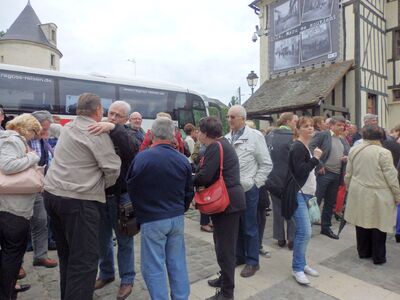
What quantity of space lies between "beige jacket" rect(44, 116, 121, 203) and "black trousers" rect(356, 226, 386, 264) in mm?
3490

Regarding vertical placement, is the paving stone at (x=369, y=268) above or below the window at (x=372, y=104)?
below

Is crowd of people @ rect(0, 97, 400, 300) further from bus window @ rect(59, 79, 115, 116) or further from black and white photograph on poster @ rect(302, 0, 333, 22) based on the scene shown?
black and white photograph on poster @ rect(302, 0, 333, 22)

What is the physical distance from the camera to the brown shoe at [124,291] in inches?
126

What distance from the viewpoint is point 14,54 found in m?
38.3

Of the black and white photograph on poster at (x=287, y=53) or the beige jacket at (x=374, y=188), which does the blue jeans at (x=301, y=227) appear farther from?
the black and white photograph on poster at (x=287, y=53)

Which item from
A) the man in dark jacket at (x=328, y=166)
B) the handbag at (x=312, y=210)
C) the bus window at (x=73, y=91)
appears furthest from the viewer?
the bus window at (x=73, y=91)

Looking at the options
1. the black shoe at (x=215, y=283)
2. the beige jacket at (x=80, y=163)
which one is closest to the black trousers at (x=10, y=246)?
the beige jacket at (x=80, y=163)

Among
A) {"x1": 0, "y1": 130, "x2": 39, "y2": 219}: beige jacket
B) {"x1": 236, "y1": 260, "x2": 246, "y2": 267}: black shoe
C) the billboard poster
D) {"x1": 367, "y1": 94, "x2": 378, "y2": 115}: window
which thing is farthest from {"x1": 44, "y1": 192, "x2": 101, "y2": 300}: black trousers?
{"x1": 367, "y1": 94, "x2": 378, "y2": 115}: window

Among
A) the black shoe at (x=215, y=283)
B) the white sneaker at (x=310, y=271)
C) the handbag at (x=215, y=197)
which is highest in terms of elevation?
the handbag at (x=215, y=197)

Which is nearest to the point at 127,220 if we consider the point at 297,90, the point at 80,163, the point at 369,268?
the point at 80,163

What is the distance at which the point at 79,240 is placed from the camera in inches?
104

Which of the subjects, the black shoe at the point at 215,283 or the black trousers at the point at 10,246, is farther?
the black shoe at the point at 215,283

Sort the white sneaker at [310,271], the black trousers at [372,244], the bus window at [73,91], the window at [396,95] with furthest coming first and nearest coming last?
the window at [396,95] < the bus window at [73,91] < the black trousers at [372,244] < the white sneaker at [310,271]

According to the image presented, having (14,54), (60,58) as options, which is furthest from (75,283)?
(60,58)
